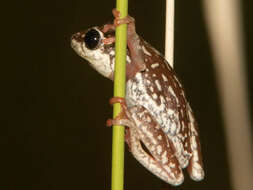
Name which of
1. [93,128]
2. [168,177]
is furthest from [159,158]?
[93,128]

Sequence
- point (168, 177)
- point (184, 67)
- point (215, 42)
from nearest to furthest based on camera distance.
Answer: point (168, 177) → point (215, 42) → point (184, 67)

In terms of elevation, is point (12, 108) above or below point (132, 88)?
above

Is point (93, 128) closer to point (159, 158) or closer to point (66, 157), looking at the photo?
point (66, 157)

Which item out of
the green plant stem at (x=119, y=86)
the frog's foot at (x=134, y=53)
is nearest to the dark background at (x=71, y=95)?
the frog's foot at (x=134, y=53)

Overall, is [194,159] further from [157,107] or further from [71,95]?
[71,95]

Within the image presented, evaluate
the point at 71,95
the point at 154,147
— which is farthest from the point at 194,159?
the point at 71,95

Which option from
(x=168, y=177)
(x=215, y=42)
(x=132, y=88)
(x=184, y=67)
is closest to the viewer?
(x=168, y=177)
